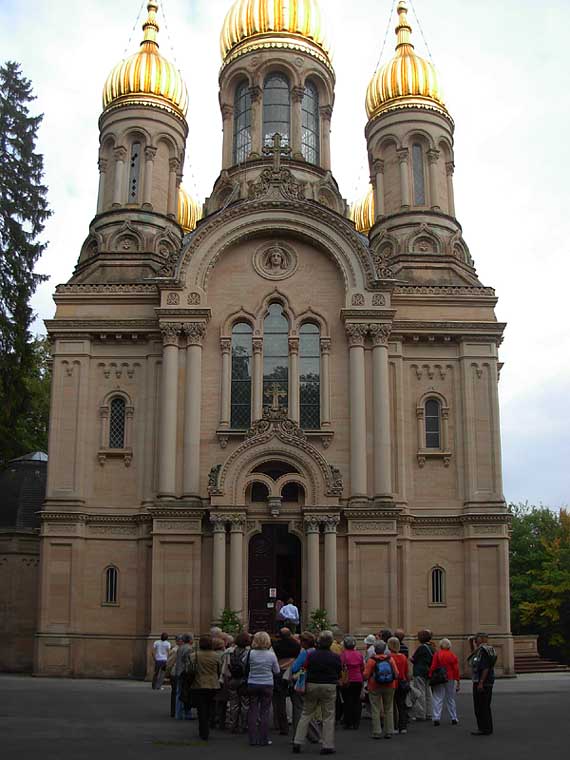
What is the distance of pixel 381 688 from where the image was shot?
17.7 metres

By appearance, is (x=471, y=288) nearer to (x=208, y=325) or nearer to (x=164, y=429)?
(x=208, y=325)

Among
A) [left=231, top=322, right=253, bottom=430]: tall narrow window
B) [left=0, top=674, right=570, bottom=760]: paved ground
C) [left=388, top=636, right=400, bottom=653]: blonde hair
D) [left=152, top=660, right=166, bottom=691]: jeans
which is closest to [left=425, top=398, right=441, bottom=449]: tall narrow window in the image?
[left=231, top=322, right=253, bottom=430]: tall narrow window

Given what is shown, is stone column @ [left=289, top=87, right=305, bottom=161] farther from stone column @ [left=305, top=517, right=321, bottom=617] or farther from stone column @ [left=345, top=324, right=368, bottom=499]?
stone column @ [left=305, top=517, right=321, bottom=617]

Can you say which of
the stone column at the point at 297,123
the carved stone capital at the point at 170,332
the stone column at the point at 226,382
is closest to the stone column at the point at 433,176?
the stone column at the point at 297,123

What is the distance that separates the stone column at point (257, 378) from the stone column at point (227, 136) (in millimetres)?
11375

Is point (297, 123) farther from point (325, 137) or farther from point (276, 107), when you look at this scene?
point (325, 137)

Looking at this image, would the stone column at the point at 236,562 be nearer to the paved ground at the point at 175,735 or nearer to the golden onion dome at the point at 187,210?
the paved ground at the point at 175,735

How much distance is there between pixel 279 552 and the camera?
33906 mm

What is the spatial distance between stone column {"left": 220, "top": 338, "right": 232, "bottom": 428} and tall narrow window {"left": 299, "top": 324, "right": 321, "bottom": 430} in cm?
248

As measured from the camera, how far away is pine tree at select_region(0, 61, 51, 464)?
43062 millimetres

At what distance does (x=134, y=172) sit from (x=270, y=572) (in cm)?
1857

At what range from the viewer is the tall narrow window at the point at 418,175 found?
4228cm

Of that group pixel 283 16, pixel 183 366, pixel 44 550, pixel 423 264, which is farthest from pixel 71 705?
pixel 283 16

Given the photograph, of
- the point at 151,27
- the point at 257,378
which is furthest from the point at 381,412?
the point at 151,27
